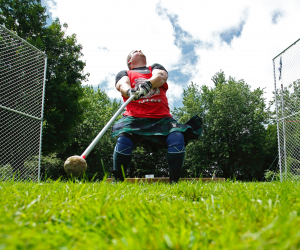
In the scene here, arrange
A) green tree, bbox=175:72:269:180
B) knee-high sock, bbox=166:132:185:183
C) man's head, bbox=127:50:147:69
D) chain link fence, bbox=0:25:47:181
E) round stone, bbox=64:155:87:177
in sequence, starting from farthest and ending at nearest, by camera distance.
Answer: green tree, bbox=175:72:269:180 < chain link fence, bbox=0:25:47:181 < man's head, bbox=127:50:147:69 < knee-high sock, bbox=166:132:185:183 < round stone, bbox=64:155:87:177

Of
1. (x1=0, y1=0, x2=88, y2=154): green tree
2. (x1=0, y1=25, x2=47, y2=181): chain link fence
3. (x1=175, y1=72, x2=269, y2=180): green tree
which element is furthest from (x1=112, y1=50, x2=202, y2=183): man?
(x1=175, y1=72, x2=269, y2=180): green tree

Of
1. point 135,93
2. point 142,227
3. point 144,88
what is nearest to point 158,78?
point 144,88

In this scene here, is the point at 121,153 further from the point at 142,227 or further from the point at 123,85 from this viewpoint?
the point at 142,227

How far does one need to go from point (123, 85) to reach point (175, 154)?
51.7 inches

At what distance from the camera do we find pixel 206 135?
2289cm

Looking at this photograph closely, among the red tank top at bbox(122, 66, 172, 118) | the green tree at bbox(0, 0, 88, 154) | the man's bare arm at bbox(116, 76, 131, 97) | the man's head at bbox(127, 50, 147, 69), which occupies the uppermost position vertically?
the green tree at bbox(0, 0, 88, 154)

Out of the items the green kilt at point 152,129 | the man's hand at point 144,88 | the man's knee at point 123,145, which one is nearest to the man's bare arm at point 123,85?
the man's hand at point 144,88

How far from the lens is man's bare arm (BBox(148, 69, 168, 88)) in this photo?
144 inches

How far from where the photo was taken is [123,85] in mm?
3764

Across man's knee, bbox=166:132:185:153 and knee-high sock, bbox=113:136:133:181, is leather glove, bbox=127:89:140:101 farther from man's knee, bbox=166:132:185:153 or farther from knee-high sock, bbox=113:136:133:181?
man's knee, bbox=166:132:185:153

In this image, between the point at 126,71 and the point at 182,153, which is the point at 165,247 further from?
the point at 126,71

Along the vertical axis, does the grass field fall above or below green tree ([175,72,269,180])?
below

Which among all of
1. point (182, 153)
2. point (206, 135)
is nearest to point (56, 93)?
point (182, 153)

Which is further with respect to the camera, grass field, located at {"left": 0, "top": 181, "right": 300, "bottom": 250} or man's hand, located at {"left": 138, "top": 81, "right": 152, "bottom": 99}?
man's hand, located at {"left": 138, "top": 81, "right": 152, "bottom": 99}
